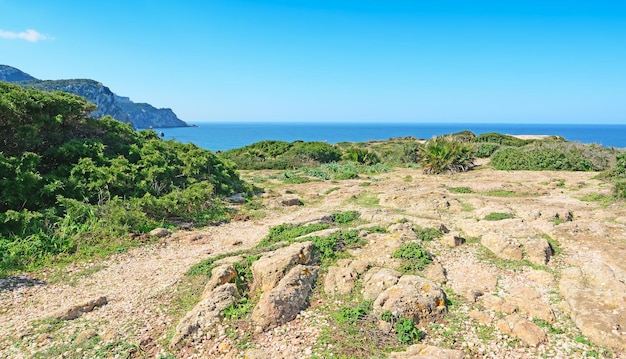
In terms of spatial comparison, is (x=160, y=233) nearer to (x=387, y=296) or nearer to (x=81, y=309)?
(x=81, y=309)

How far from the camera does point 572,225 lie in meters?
8.44

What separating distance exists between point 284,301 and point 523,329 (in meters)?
3.25

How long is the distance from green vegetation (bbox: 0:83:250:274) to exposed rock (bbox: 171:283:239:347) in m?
4.09

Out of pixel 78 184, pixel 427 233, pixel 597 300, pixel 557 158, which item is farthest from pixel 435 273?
pixel 557 158

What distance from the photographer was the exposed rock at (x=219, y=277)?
19.6 feet

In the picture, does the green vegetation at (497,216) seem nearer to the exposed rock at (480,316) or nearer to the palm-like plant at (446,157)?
the exposed rock at (480,316)

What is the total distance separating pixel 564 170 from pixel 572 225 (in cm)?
Result: 1508

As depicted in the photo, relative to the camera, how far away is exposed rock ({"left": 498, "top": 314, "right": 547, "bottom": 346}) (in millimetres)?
4519

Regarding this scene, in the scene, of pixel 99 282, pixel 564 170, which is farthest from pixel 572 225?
pixel 564 170

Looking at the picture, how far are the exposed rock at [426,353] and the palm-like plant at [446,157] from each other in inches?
715

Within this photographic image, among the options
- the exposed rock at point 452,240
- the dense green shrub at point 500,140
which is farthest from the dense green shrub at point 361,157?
the exposed rock at point 452,240

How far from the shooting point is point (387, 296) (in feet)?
17.7

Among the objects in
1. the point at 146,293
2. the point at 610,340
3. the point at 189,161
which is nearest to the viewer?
the point at 610,340

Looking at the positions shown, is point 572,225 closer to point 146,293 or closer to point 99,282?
point 146,293
